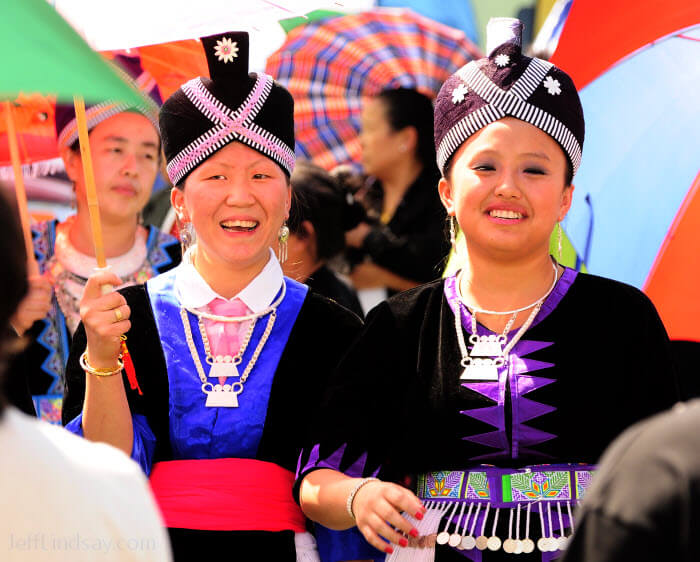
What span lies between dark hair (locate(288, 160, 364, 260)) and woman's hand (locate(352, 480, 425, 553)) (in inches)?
101

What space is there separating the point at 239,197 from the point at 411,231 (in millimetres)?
2519

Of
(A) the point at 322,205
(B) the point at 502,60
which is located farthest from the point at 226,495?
(A) the point at 322,205

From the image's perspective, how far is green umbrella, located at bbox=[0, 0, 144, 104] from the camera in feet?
6.68

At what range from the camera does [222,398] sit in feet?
12.0

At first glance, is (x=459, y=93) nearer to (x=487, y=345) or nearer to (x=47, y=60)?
(x=487, y=345)

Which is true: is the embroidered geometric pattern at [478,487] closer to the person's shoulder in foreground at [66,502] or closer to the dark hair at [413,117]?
the person's shoulder in foreground at [66,502]

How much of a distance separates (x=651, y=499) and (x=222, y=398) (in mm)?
2100

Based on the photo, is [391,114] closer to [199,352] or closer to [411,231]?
[411,231]

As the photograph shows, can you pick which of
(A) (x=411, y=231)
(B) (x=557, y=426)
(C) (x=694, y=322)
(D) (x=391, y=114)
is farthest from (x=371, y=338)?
(D) (x=391, y=114)

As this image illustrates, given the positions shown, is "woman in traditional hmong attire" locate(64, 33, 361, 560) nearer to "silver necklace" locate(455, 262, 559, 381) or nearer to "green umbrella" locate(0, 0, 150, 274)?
"silver necklace" locate(455, 262, 559, 381)

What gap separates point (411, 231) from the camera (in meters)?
6.20

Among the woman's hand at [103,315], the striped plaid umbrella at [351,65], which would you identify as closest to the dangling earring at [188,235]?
the woman's hand at [103,315]

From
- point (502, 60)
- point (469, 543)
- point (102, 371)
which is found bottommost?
point (469, 543)

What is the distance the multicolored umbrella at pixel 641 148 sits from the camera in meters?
4.03
